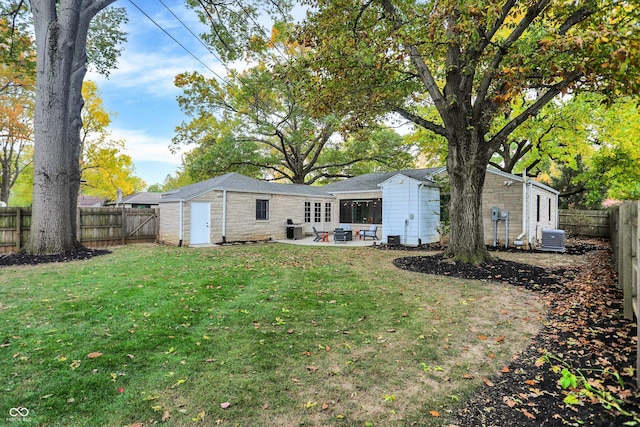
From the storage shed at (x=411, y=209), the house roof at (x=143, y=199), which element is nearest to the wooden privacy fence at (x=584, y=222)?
the storage shed at (x=411, y=209)

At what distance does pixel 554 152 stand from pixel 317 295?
698 inches

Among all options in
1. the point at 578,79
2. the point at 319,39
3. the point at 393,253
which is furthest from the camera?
the point at 393,253

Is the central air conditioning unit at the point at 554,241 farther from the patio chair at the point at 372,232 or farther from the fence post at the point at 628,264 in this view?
the fence post at the point at 628,264

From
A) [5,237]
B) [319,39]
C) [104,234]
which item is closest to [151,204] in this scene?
[104,234]

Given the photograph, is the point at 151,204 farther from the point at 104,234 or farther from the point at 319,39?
the point at 319,39

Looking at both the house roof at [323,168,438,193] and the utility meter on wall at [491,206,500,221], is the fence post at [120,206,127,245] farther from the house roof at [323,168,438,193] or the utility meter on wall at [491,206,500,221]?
the utility meter on wall at [491,206,500,221]

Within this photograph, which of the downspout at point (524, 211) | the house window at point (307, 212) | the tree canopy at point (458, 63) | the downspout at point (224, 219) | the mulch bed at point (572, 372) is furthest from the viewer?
the house window at point (307, 212)

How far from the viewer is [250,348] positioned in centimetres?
367

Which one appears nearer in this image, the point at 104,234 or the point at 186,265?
the point at 186,265

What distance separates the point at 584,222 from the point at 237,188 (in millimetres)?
20240

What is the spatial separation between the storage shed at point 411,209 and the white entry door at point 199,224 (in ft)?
27.2

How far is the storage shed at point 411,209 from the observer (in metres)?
14.7

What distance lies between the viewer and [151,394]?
2.73m

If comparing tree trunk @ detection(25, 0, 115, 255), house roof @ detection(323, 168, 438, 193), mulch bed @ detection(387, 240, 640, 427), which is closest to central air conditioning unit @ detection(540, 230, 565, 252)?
house roof @ detection(323, 168, 438, 193)
